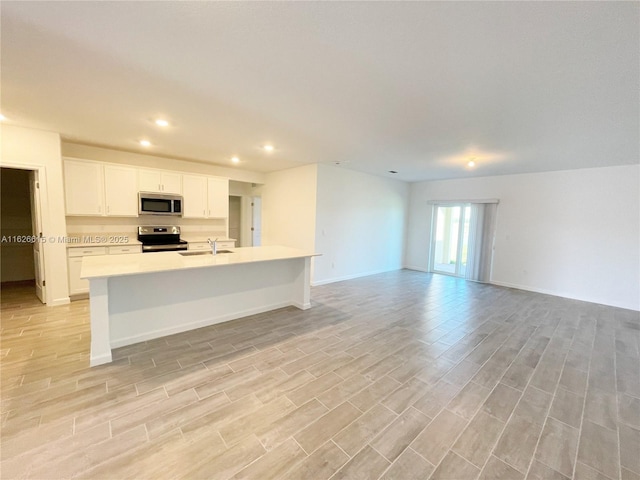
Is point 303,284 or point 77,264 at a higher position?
point 77,264

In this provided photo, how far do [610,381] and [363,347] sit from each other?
2392 millimetres

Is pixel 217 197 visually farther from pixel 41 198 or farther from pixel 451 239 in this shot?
pixel 451 239

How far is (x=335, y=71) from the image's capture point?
6.72 ft

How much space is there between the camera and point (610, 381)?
256 centimetres

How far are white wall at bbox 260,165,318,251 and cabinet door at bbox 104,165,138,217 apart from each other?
9.48 ft

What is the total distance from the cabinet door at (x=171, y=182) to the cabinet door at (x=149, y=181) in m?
0.09

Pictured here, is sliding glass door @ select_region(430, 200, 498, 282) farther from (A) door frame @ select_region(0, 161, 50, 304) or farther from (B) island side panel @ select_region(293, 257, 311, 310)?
(A) door frame @ select_region(0, 161, 50, 304)

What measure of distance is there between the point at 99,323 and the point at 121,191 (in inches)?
126

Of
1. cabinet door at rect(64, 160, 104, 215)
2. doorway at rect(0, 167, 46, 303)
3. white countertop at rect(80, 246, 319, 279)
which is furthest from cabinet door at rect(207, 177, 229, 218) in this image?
doorway at rect(0, 167, 46, 303)

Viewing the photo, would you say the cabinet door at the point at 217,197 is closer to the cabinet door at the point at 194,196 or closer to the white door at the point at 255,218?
the cabinet door at the point at 194,196

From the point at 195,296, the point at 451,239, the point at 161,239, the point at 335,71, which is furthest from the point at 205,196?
the point at 451,239

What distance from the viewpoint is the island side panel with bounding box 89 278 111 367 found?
249cm

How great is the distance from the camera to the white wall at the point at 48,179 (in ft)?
12.0

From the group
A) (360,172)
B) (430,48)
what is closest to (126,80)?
(430,48)
